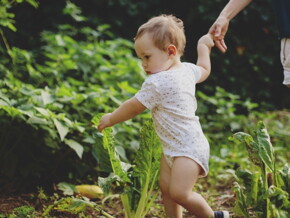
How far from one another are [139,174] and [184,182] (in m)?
0.41

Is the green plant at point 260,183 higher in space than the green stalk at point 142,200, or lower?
higher

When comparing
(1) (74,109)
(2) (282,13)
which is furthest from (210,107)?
(2) (282,13)

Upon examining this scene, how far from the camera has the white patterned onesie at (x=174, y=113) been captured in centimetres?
243

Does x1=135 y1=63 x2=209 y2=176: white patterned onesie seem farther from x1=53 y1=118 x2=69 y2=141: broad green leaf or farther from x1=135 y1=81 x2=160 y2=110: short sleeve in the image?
x1=53 y1=118 x2=69 y2=141: broad green leaf

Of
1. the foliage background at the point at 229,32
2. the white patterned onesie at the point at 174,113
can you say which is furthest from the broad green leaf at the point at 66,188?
the foliage background at the point at 229,32

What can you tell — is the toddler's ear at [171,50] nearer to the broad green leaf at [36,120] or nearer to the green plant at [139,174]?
the green plant at [139,174]

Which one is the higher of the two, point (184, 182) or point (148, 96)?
point (148, 96)

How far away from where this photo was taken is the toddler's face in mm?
2477

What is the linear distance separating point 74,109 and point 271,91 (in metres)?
3.73

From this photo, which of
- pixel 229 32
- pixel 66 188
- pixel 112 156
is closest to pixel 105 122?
pixel 112 156

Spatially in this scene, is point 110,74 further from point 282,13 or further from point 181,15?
point 282,13

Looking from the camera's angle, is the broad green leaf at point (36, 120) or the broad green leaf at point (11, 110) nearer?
the broad green leaf at point (11, 110)

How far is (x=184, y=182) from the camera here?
2402mm

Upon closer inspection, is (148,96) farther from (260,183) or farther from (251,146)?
(260,183)
